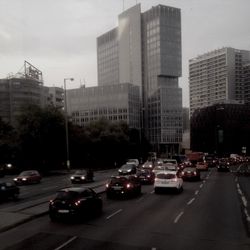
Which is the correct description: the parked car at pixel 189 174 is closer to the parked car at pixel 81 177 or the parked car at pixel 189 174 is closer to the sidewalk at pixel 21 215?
the parked car at pixel 81 177

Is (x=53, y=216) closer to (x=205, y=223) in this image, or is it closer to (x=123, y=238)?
(x=123, y=238)

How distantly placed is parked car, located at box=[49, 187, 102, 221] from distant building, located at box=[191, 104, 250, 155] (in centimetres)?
14337

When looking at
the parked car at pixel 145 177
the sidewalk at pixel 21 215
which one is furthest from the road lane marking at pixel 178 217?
the parked car at pixel 145 177

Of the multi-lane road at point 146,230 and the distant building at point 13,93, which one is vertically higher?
the distant building at point 13,93

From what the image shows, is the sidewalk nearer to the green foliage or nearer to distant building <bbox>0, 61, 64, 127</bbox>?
the green foliage

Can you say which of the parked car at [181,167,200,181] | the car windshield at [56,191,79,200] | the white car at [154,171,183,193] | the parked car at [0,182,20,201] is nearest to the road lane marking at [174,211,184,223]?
the car windshield at [56,191,79,200]

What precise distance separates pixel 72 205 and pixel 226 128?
152 m

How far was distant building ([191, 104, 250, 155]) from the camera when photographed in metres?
Result: 166

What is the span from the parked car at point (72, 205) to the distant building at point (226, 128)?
143m

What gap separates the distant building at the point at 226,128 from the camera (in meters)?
166

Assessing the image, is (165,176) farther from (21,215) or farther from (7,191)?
(21,215)

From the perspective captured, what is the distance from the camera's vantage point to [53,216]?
64.3ft

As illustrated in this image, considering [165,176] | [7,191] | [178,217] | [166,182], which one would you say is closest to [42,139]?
[165,176]

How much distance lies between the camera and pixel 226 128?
166750mm
